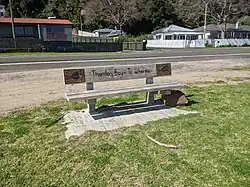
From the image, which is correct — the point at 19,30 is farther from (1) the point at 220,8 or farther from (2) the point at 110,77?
(1) the point at 220,8

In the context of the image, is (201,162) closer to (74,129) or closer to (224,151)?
(224,151)

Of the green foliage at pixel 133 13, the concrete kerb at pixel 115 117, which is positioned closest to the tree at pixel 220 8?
the green foliage at pixel 133 13

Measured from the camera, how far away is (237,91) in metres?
7.53

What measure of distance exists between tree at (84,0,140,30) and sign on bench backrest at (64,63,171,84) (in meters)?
51.3

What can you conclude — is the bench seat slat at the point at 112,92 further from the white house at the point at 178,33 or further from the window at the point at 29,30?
the white house at the point at 178,33

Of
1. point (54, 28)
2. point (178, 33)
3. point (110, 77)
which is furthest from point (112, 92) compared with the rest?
point (178, 33)

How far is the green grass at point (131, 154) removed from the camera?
317 cm

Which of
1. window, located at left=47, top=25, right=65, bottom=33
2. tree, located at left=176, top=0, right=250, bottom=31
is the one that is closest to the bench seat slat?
window, located at left=47, top=25, right=65, bottom=33

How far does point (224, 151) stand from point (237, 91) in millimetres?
4252

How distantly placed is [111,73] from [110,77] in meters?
0.08

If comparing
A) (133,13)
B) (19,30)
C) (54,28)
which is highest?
(133,13)

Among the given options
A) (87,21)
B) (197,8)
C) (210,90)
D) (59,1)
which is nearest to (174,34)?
(197,8)

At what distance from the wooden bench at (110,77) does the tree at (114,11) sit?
168 feet

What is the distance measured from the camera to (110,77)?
5.37m
